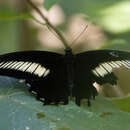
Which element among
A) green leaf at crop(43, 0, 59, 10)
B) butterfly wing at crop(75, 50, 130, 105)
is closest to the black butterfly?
butterfly wing at crop(75, 50, 130, 105)

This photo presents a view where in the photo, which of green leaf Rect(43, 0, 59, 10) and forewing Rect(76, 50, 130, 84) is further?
green leaf Rect(43, 0, 59, 10)

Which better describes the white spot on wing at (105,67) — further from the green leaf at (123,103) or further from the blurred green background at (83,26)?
the blurred green background at (83,26)

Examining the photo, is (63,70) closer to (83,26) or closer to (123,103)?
(123,103)

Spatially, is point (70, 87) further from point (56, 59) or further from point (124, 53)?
point (124, 53)

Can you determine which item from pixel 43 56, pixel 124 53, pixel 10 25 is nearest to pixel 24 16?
pixel 43 56

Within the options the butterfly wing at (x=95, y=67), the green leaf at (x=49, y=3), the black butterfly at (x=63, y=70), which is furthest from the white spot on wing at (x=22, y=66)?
the green leaf at (x=49, y=3)

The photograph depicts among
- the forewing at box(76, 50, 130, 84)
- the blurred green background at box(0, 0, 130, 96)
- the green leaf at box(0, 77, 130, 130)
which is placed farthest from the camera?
the blurred green background at box(0, 0, 130, 96)

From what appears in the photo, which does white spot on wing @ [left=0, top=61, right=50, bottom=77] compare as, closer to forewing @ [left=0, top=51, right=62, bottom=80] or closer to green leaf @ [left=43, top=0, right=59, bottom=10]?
forewing @ [left=0, top=51, right=62, bottom=80]
